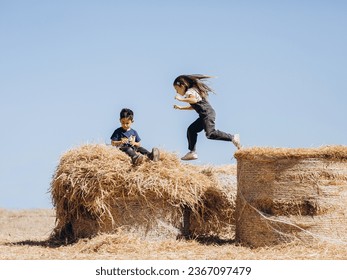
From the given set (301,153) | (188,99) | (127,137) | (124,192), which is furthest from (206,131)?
(301,153)

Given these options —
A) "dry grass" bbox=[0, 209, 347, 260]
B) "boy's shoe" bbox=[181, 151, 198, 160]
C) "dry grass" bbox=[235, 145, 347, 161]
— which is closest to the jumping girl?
"boy's shoe" bbox=[181, 151, 198, 160]

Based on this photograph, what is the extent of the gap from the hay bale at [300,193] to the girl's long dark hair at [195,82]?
1885 millimetres

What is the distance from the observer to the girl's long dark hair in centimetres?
1094

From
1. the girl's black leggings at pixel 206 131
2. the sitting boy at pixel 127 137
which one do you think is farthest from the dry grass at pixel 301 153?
the sitting boy at pixel 127 137

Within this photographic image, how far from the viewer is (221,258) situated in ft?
27.6

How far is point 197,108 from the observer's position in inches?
422

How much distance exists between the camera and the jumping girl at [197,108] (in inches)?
414

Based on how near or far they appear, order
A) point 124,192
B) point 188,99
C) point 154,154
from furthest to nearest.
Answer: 1. point 188,99
2. point 154,154
3. point 124,192

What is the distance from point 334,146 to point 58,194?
4.54m

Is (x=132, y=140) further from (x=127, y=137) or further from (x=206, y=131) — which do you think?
(x=206, y=131)

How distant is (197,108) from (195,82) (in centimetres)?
A: 54

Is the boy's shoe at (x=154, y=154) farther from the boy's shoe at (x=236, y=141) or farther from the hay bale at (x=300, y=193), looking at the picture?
the hay bale at (x=300, y=193)
